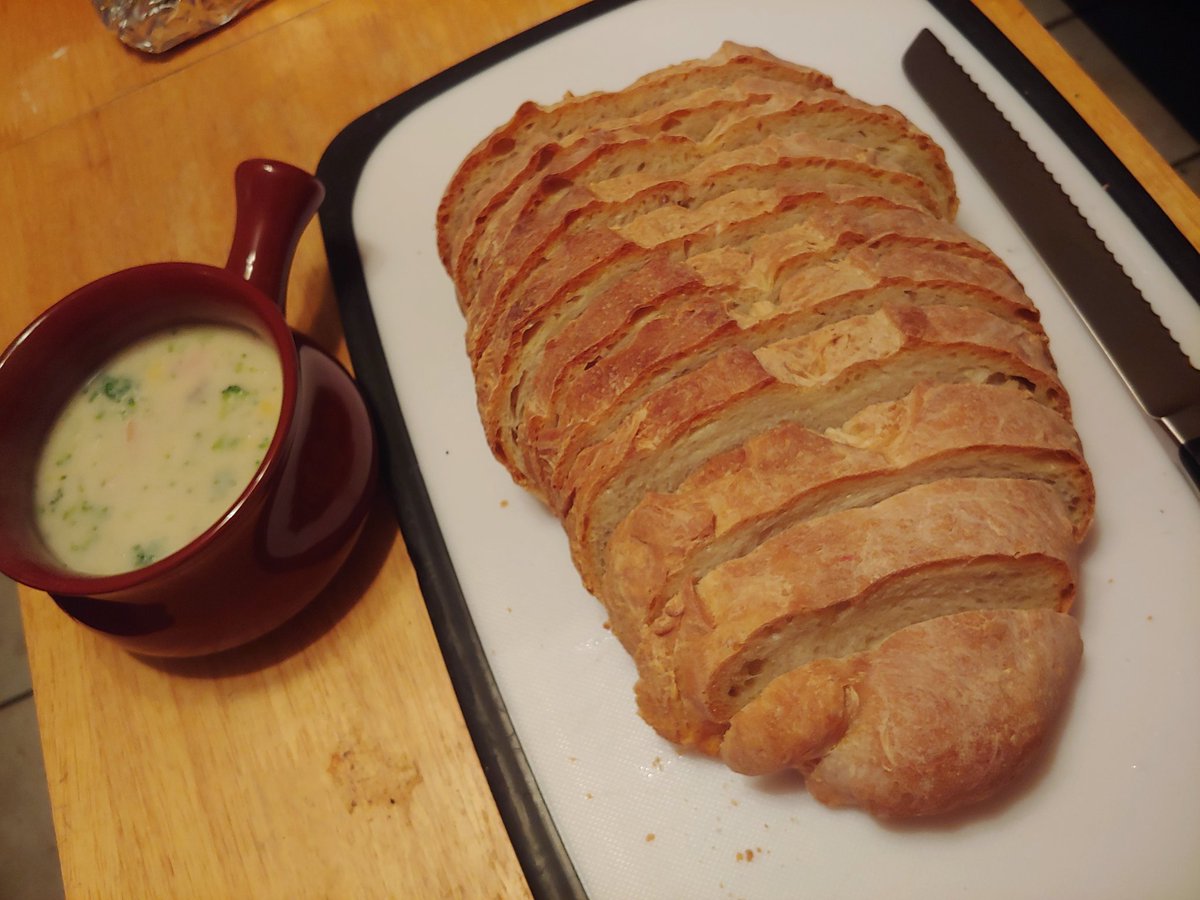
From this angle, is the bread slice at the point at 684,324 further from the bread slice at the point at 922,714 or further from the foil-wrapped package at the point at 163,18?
the foil-wrapped package at the point at 163,18

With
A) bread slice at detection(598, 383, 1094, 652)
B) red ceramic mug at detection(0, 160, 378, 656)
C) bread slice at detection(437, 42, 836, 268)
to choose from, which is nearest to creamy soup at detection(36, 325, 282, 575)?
red ceramic mug at detection(0, 160, 378, 656)

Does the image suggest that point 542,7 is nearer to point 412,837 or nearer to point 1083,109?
point 1083,109

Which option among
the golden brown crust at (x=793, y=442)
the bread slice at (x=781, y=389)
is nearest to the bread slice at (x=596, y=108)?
the golden brown crust at (x=793, y=442)

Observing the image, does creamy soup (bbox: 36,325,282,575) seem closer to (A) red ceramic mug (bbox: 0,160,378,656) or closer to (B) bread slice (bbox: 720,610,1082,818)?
(A) red ceramic mug (bbox: 0,160,378,656)

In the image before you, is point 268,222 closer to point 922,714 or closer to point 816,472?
point 816,472

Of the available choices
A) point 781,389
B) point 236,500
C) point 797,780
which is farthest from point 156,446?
point 797,780

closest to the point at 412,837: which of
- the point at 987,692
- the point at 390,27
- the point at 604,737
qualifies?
the point at 604,737
